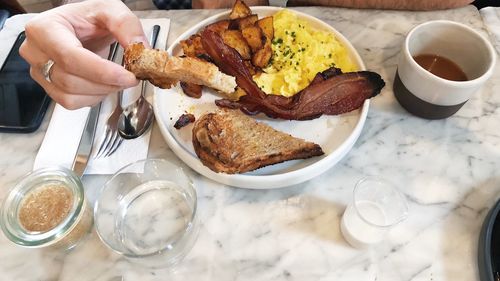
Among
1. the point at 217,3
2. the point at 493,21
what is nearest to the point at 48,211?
the point at 217,3

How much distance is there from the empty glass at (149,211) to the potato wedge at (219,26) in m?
0.42

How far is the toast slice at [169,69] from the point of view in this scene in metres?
0.88

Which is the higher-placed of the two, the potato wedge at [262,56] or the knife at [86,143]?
the potato wedge at [262,56]

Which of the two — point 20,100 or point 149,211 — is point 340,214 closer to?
point 149,211

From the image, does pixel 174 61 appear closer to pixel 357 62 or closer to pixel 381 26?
pixel 357 62

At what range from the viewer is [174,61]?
0.91 meters

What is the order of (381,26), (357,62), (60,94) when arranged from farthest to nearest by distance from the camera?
(381,26) < (357,62) < (60,94)

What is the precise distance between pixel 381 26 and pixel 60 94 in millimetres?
945

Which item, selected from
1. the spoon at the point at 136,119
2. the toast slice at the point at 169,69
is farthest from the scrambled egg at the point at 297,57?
the spoon at the point at 136,119

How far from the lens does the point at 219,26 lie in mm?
1104

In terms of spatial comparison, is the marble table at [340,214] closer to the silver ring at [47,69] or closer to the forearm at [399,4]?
the silver ring at [47,69]

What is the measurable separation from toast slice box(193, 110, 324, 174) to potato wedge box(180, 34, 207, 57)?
24 cm

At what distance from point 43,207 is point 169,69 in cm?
41

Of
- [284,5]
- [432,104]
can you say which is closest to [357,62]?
[432,104]
